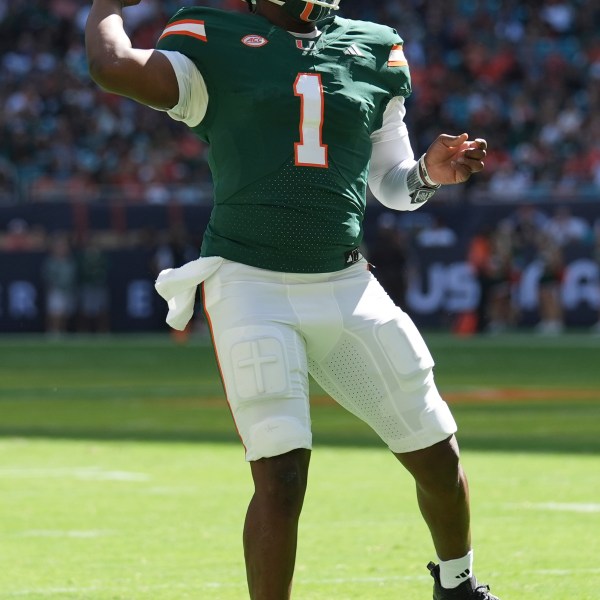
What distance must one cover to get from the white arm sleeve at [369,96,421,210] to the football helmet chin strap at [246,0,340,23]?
1.46 feet

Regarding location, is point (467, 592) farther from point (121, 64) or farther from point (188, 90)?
point (121, 64)

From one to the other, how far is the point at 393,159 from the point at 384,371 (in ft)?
2.83

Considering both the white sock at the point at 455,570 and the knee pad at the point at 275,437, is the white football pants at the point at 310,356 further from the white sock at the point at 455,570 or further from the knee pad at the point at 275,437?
the white sock at the point at 455,570

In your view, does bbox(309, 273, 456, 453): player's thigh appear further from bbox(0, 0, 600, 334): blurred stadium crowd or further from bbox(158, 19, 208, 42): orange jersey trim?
bbox(0, 0, 600, 334): blurred stadium crowd

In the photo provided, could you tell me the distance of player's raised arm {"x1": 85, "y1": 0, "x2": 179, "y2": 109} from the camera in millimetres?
4703

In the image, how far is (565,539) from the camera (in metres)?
7.38

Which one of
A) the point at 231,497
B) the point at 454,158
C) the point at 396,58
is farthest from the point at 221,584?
the point at 231,497

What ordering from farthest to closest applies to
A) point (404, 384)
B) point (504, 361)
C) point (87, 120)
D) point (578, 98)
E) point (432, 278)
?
point (87, 120)
point (578, 98)
point (432, 278)
point (504, 361)
point (404, 384)

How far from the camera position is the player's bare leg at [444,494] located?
203 inches

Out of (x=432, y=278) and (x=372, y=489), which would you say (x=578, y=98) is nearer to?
(x=432, y=278)

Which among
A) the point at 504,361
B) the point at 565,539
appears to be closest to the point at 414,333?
the point at 565,539

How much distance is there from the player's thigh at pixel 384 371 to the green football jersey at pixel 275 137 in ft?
0.64

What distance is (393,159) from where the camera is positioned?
5.56 meters

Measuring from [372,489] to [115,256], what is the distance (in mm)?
18274
